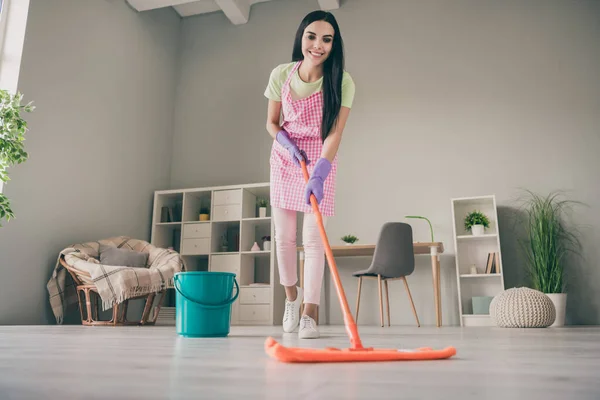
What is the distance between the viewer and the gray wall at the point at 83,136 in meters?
3.66

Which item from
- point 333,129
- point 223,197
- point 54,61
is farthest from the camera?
point 223,197

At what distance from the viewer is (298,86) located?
78.8 inches

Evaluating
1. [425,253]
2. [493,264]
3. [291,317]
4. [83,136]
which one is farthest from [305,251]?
[83,136]

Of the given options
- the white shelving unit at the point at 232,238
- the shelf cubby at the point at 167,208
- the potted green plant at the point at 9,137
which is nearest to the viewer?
the potted green plant at the point at 9,137

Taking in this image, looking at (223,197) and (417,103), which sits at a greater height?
(417,103)

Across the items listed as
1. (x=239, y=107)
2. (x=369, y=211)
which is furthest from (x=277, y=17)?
(x=369, y=211)

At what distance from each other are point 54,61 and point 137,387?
13.8ft

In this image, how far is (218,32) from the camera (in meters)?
5.77

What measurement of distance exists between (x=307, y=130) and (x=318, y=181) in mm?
399

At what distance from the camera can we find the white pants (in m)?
1.87

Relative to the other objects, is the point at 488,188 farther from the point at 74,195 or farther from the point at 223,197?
the point at 74,195

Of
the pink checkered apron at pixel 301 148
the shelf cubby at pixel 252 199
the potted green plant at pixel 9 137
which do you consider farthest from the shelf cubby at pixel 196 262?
the pink checkered apron at pixel 301 148

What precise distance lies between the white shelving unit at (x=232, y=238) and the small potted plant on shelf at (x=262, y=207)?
58 millimetres

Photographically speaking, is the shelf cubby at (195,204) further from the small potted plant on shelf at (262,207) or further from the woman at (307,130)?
the woman at (307,130)
